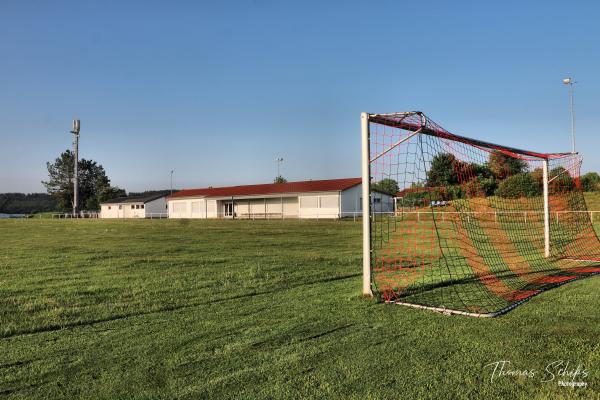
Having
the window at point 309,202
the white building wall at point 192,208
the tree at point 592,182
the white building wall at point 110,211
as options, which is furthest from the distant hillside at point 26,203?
the tree at point 592,182

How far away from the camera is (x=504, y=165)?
11.6 metres

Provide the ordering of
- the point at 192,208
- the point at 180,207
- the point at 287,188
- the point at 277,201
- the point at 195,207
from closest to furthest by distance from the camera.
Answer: the point at 287,188 < the point at 277,201 < the point at 195,207 < the point at 192,208 < the point at 180,207

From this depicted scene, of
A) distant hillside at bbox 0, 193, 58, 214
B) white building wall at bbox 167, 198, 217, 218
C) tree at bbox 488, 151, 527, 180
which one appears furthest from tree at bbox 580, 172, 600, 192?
distant hillside at bbox 0, 193, 58, 214

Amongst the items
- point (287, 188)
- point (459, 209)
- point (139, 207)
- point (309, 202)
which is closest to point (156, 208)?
point (139, 207)

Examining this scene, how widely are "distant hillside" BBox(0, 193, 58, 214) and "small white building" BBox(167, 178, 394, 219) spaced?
49.6 m

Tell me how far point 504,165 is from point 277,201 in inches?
1479

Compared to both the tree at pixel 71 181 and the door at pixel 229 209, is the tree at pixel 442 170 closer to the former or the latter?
the door at pixel 229 209

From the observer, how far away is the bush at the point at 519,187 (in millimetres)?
13160

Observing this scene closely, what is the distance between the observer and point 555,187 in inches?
612

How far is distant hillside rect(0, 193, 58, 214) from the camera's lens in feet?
309

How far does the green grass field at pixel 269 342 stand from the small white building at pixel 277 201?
28.6m

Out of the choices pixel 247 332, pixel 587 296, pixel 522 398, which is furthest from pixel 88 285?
pixel 587 296

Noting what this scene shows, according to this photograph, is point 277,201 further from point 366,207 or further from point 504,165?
point 366,207

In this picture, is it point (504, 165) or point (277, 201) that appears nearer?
point (504, 165)
